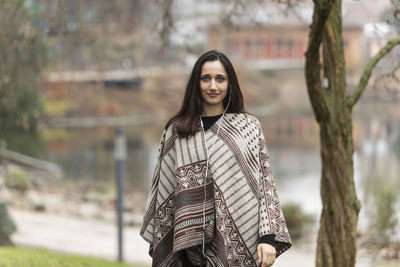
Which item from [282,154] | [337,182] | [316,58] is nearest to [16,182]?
[337,182]

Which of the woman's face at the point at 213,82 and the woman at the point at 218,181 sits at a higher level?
the woman's face at the point at 213,82

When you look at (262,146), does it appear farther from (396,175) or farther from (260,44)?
(260,44)

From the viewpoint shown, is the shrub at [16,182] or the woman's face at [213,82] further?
the shrub at [16,182]

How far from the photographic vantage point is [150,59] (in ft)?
134

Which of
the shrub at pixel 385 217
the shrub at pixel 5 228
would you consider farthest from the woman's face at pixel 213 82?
the shrub at pixel 385 217

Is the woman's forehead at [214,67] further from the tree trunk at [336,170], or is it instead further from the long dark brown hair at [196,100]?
the tree trunk at [336,170]

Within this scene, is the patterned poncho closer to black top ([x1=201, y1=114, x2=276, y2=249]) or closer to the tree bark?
black top ([x1=201, y1=114, x2=276, y2=249])

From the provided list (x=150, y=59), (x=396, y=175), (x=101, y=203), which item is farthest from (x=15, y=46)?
(x=150, y=59)

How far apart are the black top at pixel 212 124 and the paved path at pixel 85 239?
499 cm

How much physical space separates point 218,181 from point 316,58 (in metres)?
1.40

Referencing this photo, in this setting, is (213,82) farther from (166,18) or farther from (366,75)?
(166,18)

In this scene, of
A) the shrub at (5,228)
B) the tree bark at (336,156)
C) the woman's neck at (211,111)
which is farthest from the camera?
the shrub at (5,228)

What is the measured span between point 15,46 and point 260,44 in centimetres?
4265

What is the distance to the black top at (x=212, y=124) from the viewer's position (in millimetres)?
2408
